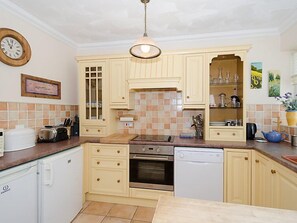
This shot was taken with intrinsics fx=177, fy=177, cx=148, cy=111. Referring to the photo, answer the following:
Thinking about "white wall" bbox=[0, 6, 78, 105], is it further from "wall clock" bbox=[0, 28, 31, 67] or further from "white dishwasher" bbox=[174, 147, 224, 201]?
"white dishwasher" bbox=[174, 147, 224, 201]

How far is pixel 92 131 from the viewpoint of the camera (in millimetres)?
2760

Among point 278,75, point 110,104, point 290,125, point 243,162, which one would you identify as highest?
point 278,75

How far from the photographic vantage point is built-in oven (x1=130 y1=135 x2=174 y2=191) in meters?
2.25

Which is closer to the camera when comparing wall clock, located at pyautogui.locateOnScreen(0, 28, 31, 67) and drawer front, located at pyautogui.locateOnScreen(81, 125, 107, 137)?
wall clock, located at pyautogui.locateOnScreen(0, 28, 31, 67)

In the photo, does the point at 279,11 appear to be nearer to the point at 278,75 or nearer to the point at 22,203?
the point at 278,75

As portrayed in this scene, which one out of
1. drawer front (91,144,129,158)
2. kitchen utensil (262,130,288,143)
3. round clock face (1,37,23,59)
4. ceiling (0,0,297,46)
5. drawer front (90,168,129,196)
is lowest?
drawer front (90,168,129,196)

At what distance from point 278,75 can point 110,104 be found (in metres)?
2.48

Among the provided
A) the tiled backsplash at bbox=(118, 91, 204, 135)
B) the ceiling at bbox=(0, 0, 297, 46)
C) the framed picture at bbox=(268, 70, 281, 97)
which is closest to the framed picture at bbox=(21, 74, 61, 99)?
the ceiling at bbox=(0, 0, 297, 46)

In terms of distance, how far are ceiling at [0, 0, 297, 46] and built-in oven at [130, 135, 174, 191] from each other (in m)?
1.63

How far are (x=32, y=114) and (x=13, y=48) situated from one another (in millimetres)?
780

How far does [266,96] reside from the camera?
2.58 m

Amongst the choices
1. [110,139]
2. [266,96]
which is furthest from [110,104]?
[266,96]

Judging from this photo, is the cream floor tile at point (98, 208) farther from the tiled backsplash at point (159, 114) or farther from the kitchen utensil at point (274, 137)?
the kitchen utensil at point (274, 137)

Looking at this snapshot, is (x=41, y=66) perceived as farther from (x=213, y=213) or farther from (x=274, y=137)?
(x=274, y=137)
